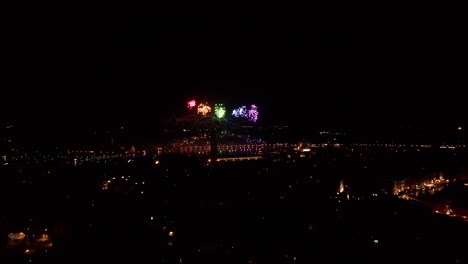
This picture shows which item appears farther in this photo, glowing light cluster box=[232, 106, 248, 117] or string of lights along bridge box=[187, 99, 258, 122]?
glowing light cluster box=[232, 106, 248, 117]

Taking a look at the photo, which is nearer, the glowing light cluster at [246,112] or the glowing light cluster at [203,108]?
the glowing light cluster at [203,108]

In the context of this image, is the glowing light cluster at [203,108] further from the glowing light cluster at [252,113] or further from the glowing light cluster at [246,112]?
the glowing light cluster at [252,113]

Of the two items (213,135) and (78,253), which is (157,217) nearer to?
(78,253)

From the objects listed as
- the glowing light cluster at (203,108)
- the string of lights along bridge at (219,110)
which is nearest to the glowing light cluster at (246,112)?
the string of lights along bridge at (219,110)

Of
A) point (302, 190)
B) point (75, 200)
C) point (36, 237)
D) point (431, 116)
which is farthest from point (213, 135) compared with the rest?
point (431, 116)

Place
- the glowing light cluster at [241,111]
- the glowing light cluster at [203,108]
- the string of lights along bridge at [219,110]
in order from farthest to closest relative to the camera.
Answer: the glowing light cluster at [241,111] < the glowing light cluster at [203,108] < the string of lights along bridge at [219,110]

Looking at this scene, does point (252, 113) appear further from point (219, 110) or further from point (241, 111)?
point (219, 110)

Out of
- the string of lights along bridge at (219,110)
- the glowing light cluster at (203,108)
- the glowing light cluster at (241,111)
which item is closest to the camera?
the string of lights along bridge at (219,110)

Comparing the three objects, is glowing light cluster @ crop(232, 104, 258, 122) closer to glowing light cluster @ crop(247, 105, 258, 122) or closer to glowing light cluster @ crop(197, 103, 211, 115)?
glowing light cluster @ crop(247, 105, 258, 122)

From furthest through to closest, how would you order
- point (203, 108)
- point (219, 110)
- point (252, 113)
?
point (252, 113) < point (219, 110) < point (203, 108)

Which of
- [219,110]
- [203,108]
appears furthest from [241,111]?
[203,108]

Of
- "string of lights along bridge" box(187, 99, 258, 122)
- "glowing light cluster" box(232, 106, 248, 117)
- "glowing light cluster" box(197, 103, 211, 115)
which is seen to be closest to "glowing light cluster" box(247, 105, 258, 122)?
"string of lights along bridge" box(187, 99, 258, 122)
